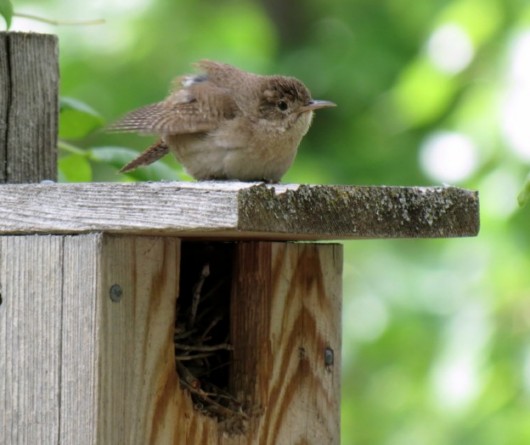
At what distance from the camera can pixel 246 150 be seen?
11.5ft

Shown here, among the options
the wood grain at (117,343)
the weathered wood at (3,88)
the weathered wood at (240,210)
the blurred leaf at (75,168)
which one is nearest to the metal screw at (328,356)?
the wood grain at (117,343)

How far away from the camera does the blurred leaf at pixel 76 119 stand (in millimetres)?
3533

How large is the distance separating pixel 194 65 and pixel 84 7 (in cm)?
342

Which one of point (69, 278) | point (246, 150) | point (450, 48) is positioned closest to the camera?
point (69, 278)

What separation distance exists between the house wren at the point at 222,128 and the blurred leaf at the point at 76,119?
101mm

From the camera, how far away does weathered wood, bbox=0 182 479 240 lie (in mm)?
2523

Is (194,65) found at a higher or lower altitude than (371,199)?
higher

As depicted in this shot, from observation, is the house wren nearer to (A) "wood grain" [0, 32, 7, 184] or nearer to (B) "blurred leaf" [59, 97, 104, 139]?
(B) "blurred leaf" [59, 97, 104, 139]

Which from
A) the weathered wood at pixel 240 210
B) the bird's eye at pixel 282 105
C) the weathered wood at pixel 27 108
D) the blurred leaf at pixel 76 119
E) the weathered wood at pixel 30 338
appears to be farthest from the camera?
the bird's eye at pixel 282 105

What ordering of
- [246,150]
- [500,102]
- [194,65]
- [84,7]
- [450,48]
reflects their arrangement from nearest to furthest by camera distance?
[246,150] < [194,65] < [500,102] < [450,48] < [84,7]

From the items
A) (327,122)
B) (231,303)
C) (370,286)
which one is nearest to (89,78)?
(327,122)

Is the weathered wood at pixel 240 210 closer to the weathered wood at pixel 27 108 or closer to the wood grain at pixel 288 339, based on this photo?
the wood grain at pixel 288 339

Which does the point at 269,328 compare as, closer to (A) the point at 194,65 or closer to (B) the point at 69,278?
(B) the point at 69,278

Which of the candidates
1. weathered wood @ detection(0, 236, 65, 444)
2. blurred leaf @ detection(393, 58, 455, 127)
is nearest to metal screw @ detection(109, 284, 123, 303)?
weathered wood @ detection(0, 236, 65, 444)
